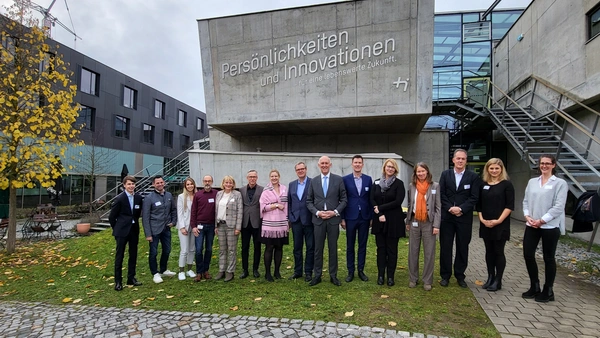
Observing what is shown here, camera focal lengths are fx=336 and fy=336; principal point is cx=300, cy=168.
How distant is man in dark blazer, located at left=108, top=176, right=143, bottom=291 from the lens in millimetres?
5352

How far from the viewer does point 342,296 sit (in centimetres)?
454

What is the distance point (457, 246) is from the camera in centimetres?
491

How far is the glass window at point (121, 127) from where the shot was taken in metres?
28.8

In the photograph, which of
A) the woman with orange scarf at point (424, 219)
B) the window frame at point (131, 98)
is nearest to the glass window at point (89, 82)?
the window frame at point (131, 98)

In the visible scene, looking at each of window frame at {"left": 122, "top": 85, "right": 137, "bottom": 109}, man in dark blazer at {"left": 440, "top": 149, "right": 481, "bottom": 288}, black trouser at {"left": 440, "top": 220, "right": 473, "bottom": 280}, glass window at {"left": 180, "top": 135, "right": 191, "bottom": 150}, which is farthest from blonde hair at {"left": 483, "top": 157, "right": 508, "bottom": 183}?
glass window at {"left": 180, "top": 135, "right": 191, "bottom": 150}

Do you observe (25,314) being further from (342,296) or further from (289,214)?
(342,296)

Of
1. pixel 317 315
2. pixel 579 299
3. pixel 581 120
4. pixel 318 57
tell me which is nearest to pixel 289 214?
pixel 317 315

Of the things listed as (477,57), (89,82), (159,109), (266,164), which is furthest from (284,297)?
(159,109)

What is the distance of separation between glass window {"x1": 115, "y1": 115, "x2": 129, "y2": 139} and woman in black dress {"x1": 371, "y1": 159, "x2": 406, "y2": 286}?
29.2 metres

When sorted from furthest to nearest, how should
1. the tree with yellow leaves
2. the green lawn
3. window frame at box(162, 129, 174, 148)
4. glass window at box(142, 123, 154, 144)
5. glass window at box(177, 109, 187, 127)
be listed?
glass window at box(177, 109, 187, 127) < window frame at box(162, 129, 174, 148) < glass window at box(142, 123, 154, 144) < the tree with yellow leaves < the green lawn

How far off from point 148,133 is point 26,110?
27.4 meters

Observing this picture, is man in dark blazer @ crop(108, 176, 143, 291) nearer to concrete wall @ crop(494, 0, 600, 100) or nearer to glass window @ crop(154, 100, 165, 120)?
concrete wall @ crop(494, 0, 600, 100)

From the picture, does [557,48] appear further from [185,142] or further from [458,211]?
[185,142]

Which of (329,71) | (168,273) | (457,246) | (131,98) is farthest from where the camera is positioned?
(131,98)
